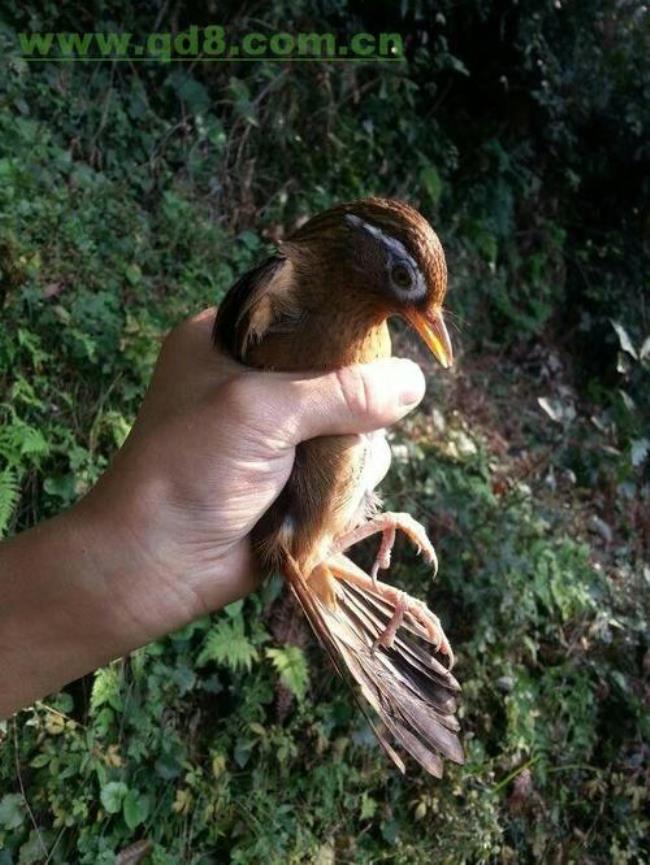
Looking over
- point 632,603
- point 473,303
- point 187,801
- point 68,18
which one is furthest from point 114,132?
point 632,603

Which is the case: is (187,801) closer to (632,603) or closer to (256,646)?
(256,646)

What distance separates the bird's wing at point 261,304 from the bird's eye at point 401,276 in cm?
25

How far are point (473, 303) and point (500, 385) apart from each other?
0.73 metres

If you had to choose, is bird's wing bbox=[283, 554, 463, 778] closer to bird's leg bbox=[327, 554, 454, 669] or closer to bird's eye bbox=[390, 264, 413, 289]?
bird's leg bbox=[327, 554, 454, 669]

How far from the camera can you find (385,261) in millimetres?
1873

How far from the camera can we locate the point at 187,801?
3.27 m

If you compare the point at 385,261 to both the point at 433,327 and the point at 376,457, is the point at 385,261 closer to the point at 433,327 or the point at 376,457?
the point at 433,327

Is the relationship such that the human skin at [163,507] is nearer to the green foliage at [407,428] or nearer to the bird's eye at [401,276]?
the bird's eye at [401,276]

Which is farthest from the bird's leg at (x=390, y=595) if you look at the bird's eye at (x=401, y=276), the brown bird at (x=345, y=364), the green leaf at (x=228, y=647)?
the green leaf at (x=228, y=647)

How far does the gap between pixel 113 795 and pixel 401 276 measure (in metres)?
2.31

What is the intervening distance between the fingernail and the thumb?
4 centimetres

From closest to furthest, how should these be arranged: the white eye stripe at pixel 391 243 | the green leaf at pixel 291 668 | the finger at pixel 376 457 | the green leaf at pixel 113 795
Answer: the white eye stripe at pixel 391 243, the finger at pixel 376 457, the green leaf at pixel 113 795, the green leaf at pixel 291 668

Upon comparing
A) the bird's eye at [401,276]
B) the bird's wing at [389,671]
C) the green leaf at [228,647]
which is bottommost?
the green leaf at [228,647]

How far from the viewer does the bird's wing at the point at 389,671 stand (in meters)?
2.03
